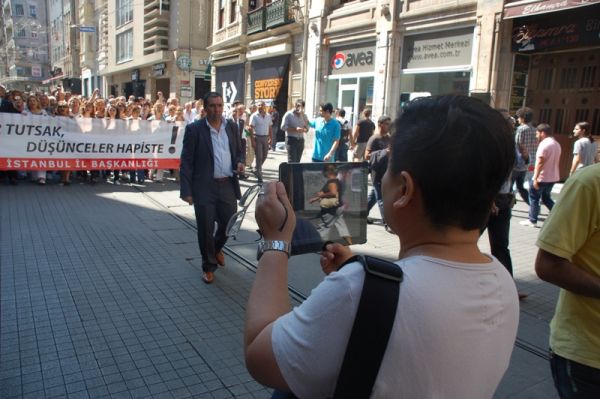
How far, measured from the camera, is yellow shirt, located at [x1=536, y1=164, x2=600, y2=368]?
175 centimetres

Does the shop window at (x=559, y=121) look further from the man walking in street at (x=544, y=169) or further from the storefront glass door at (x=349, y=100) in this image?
the storefront glass door at (x=349, y=100)

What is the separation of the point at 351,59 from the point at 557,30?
749cm

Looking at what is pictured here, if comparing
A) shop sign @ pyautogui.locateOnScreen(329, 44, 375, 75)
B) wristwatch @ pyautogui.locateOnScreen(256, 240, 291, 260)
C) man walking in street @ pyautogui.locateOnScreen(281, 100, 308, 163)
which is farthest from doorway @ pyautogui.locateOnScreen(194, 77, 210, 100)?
wristwatch @ pyautogui.locateOnScreen(256, 240, 291, 260)

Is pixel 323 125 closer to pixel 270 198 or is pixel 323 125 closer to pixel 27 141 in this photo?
pixel 27 141

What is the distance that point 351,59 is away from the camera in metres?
17.0

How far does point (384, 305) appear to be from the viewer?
933mm

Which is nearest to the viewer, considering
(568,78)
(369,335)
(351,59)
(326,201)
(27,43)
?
(369,335)

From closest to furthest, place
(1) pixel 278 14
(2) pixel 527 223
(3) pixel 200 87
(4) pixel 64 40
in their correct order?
(2) pixel 527 223 < (1) pixel 278 14 < (3) pixel 200 87 < (4) pixel 64 40

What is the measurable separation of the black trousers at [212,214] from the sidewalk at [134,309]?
0.29 metres

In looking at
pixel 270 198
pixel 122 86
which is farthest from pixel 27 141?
pixel 122 86

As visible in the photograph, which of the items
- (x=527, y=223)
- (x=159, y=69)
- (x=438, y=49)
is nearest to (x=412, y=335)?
(x=527, y=223)

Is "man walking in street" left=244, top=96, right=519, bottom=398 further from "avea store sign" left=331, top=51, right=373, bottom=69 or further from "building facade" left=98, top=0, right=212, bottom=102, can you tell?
"building facade" left=98, top=0, right=212, bottom=102

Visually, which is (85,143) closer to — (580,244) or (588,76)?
(580,244)

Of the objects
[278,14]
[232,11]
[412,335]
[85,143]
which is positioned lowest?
[85,143]
